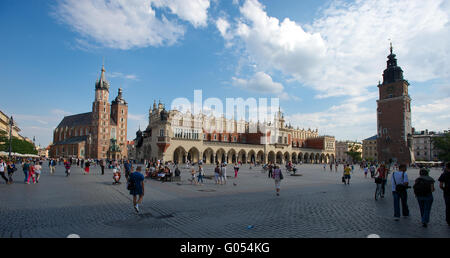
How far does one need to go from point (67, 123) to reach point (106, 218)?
102m

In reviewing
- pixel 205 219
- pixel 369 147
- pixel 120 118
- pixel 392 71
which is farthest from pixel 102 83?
pixel 369 147

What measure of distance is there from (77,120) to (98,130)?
19075 millimetres

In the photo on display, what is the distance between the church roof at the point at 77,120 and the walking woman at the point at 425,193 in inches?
3600

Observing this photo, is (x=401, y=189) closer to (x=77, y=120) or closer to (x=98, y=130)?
(x=98, y=130)

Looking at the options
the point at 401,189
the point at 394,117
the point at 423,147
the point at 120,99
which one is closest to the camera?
the point at 401,189

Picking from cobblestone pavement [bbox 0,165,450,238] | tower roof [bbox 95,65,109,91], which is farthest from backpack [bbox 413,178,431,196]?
tower roof [bbox 95,65,109,91]

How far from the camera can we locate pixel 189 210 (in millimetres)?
7801

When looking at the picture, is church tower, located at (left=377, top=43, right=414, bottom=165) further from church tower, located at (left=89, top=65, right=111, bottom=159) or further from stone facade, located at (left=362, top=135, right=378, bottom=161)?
church tower, located at (left=89, top=65, right=111, bottom=159)

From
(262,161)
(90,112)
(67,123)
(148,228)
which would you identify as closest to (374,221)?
(148,228)

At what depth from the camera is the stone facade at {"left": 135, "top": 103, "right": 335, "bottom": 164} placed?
44.9m

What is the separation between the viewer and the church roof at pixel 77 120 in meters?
85.8

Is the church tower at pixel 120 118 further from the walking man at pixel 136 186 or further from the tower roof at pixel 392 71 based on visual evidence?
the walking man at pixel 136 186

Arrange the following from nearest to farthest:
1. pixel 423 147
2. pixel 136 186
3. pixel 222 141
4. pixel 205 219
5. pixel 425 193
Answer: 1. pixel 425 193
2. pixel 205 219
3. pixel 136 186
4. pixel 222 141
5. pixel 423 147

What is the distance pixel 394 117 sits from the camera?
55.5m
